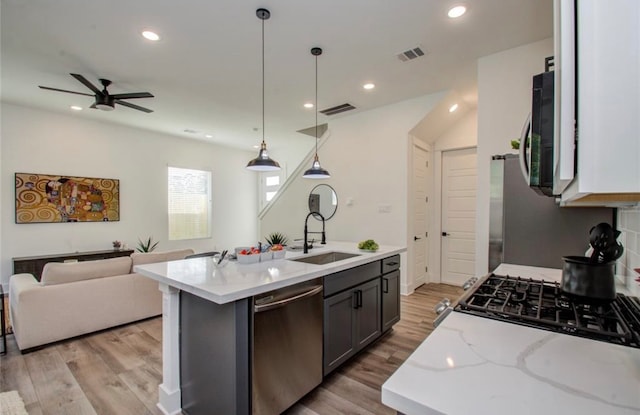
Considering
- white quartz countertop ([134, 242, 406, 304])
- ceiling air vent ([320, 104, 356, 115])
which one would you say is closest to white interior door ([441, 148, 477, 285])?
ceiling air vent ([320, 104, 356, 115])

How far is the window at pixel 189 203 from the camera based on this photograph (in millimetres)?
6707

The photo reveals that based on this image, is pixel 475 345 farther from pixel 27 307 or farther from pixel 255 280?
pixel 27 307

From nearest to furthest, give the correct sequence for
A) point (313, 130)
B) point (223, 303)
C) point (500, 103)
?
point (223, 303) < point (500, 103) < point (313, 130)

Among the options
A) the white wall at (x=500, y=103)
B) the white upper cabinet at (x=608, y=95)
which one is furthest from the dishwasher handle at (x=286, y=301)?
the white wall at (x=500, y=103)

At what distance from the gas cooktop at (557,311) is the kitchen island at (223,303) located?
1030 mm

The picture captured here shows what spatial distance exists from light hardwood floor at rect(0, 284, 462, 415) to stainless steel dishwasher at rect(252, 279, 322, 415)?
0.24 meters

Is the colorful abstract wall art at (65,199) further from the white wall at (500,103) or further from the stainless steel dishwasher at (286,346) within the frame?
the white wall at (500,103)

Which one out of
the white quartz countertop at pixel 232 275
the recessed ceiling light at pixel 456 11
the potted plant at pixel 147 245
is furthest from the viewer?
the potted plant at pixel 147 245

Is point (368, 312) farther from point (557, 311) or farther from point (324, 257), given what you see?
point (557, 311)

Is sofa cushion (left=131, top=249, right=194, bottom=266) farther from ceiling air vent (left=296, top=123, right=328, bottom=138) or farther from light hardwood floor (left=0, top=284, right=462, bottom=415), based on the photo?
ceiling air vent (left=296, top=123, right=328, bottom=138)

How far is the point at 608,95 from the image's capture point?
42 centimetres

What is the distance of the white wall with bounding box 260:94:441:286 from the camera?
176 inches

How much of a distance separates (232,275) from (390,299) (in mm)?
1803

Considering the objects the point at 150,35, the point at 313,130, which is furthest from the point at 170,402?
the point at 313,130
